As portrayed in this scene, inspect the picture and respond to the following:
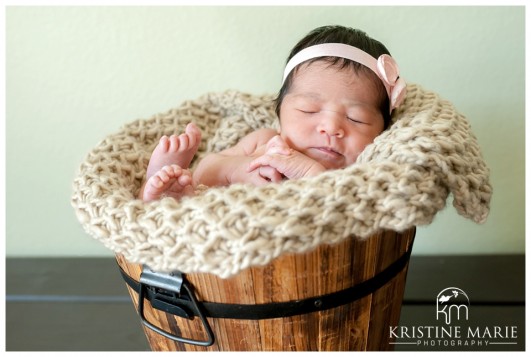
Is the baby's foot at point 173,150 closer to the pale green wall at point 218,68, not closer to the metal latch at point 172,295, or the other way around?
the metal latch at point 172,295

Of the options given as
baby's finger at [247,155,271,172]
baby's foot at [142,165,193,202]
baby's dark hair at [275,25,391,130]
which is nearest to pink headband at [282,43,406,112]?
baby's dark hair at [275,25,391,130]

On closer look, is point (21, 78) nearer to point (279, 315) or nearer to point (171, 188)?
point (171, 188)

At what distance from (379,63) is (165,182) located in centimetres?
44

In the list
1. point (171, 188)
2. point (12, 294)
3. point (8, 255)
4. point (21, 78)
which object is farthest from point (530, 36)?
point (8, 255)

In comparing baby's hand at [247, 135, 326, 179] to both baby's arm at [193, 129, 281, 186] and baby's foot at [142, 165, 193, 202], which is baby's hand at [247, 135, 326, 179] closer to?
baby's arm at [193, 129, 281, 186]

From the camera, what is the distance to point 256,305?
2.57ft

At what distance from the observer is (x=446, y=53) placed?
49.4 inches

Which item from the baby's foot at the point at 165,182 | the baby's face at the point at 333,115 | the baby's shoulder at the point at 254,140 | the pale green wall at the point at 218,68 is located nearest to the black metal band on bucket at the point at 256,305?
the baby's foot at the point at 165,182

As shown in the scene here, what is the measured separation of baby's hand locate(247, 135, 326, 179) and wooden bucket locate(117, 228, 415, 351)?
0.19m

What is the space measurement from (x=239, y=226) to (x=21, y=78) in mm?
941

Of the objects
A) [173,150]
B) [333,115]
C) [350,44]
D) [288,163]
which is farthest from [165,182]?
[350,44]

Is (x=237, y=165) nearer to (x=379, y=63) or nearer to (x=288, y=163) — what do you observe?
(x=288, y=163)

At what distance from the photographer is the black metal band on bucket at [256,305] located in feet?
2.58

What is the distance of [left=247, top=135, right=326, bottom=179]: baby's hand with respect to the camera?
36.5 inches
